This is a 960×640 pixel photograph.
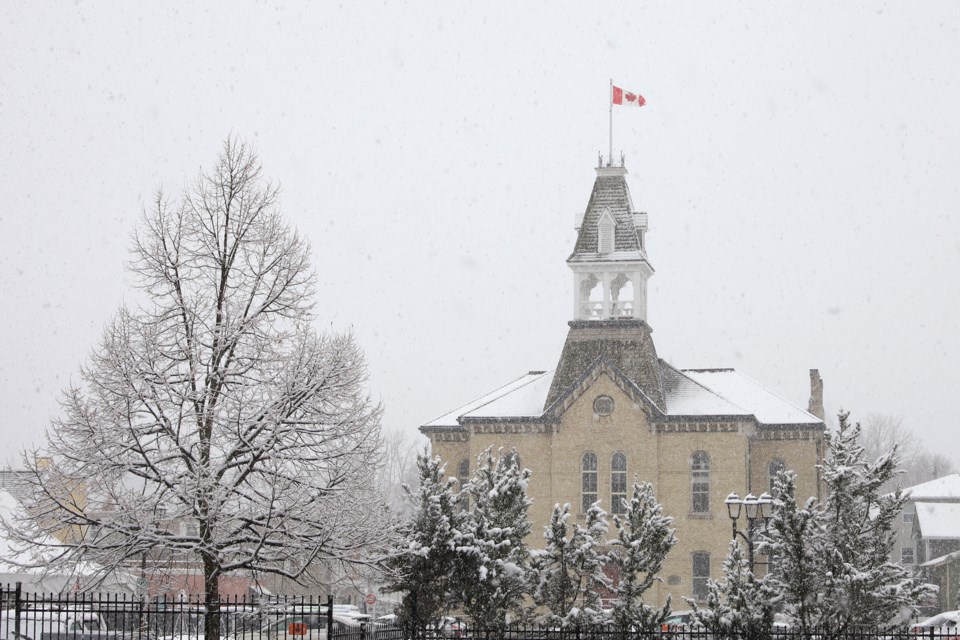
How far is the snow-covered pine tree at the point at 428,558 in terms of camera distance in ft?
90.0

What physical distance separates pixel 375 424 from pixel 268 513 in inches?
121

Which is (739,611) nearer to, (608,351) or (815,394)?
(608,351)

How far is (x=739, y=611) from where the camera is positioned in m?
25.3

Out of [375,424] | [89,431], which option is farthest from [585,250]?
[89,431]

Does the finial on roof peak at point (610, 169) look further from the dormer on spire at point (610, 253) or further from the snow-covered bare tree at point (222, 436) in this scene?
the snow-covered bare tree at point (222, 436)

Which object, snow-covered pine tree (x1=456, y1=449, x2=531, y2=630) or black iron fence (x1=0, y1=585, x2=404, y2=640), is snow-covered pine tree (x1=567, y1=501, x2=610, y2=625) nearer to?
snow-covered pine tree (x1=456, y1=449, x2=531, y2=630)

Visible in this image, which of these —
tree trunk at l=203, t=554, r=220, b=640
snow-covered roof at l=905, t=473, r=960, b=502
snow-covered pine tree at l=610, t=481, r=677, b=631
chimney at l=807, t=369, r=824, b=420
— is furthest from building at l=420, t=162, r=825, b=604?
snow-covered roof at l=905, t=473, r=960, b=502

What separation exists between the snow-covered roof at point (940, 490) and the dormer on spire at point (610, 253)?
122 ft

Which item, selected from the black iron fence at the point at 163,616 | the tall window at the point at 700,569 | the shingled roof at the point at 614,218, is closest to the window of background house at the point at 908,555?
the tall window at the point at 700,569

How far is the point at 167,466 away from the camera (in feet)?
80.9

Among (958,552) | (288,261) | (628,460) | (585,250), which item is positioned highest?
(585,250)

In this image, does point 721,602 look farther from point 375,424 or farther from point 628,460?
point 628,460

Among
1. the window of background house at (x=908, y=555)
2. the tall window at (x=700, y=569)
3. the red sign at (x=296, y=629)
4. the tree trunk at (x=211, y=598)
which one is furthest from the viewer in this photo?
the window of background house at (x=908, y=555)

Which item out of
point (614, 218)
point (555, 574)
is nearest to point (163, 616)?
point (555, 574)
